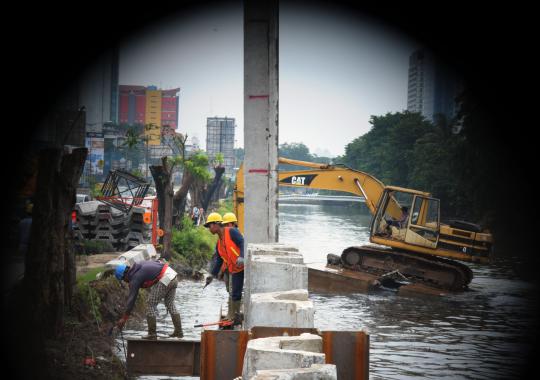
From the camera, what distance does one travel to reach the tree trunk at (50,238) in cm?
1021

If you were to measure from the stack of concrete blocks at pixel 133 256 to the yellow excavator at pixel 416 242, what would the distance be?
112 inches

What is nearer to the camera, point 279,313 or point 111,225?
point 279,313

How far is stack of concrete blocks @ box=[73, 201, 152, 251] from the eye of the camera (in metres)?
21.8

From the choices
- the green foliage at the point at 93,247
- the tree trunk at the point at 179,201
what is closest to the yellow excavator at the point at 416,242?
the green foliage at the point at 93,247

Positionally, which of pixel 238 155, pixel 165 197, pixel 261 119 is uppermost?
pixel 238 155

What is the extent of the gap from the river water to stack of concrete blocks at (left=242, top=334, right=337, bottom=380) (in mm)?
5509

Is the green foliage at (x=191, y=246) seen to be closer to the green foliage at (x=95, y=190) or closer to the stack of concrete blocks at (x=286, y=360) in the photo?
the green foliage at (x=95, y=190)

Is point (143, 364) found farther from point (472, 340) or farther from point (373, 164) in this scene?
point (373, 164)

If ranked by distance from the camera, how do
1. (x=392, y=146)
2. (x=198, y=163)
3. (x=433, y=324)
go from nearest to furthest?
(x=433, y=324) → (x=198, y=163) → (x=392, y=146)

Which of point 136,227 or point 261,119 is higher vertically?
point 261,119

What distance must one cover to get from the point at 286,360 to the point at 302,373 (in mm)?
550

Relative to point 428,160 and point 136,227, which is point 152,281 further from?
point 428,160

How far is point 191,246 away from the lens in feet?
81.2

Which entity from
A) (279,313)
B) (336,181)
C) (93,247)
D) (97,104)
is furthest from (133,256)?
(97,104)
